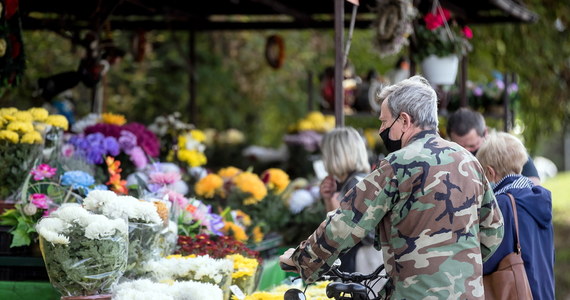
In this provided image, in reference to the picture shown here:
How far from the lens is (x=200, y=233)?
5.02 m

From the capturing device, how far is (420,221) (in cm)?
309

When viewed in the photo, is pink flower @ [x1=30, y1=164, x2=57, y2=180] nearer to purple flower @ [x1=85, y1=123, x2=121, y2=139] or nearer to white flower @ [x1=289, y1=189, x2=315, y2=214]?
purple flower @ [x1=85, y1=123, x2=121, y2=139]

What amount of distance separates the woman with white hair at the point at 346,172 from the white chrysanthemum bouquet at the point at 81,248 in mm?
1819

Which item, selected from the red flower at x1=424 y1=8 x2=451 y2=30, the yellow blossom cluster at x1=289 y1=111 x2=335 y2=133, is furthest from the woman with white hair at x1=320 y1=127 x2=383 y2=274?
the yellow blossom cluster at x1=289 y1=111 x2=335 y2=133

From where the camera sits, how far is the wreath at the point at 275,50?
33.4ft

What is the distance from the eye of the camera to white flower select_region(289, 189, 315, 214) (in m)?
6.73

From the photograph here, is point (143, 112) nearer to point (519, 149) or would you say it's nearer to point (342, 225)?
point (519, 149)

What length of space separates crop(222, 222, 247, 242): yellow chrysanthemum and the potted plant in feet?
10.2

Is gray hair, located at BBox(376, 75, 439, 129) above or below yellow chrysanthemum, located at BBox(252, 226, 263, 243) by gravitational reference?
above

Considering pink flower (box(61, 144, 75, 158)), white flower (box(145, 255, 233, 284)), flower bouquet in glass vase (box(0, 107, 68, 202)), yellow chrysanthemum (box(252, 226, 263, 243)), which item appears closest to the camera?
white flower (box(145, 255, 233, 284))

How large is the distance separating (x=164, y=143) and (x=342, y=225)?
13.5ft

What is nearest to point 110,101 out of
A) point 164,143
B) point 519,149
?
point 164,143

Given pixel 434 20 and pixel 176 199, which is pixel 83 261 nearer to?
pixel 176 199

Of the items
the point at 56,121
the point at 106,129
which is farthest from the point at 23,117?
the point at 106,129
